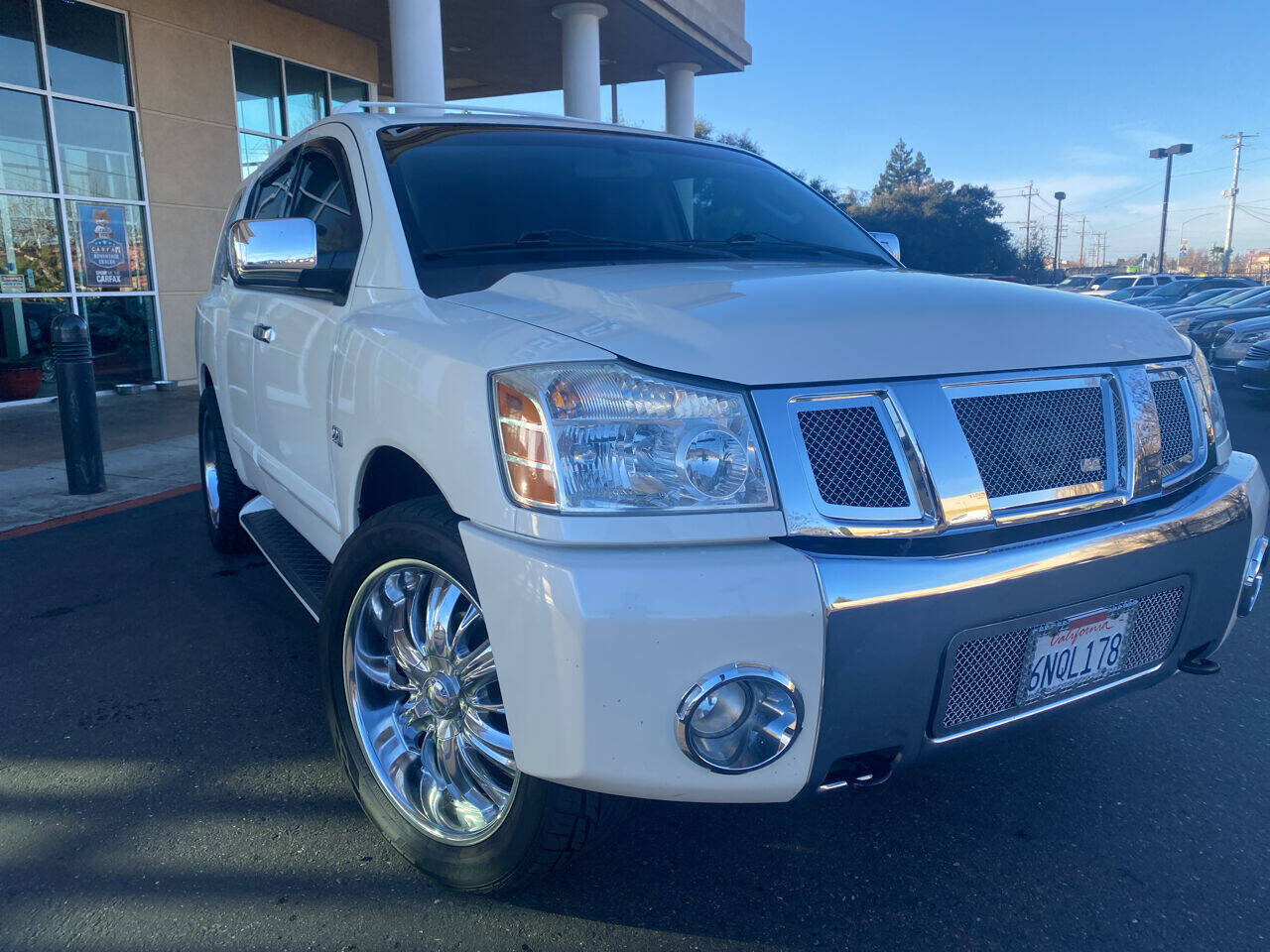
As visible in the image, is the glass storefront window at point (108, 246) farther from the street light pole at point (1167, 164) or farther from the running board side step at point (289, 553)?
the street light pole at point (1167, 164)

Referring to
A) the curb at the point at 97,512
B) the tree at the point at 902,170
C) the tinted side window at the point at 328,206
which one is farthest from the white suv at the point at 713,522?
the tree at the point at 902,170


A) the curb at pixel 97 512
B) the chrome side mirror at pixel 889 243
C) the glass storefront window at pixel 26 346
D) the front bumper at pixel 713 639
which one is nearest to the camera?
the front bumper at pixel 713 639

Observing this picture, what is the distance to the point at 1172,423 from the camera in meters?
2.39

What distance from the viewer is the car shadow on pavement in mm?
2133

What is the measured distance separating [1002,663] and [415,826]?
138 cm

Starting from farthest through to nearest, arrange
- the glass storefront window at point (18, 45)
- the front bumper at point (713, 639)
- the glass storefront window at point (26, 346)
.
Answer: the glass storefront window at point (26, 346) → the glass storefront window at point (18, 45) → the front bumper at point (713, 639)

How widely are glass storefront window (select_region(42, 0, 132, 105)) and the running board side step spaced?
31.4 feet

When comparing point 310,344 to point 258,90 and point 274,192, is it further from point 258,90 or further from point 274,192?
point 258,90

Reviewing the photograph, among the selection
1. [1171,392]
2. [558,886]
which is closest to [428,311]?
[558,886]

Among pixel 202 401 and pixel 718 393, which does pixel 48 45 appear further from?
pixel 718 393

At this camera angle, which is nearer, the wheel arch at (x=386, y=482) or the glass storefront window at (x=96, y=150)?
the wheel arch at (x=386, y=482)

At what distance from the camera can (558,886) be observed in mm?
2266

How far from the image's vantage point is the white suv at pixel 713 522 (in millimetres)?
1719

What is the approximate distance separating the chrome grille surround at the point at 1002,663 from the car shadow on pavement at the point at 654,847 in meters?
0.12
